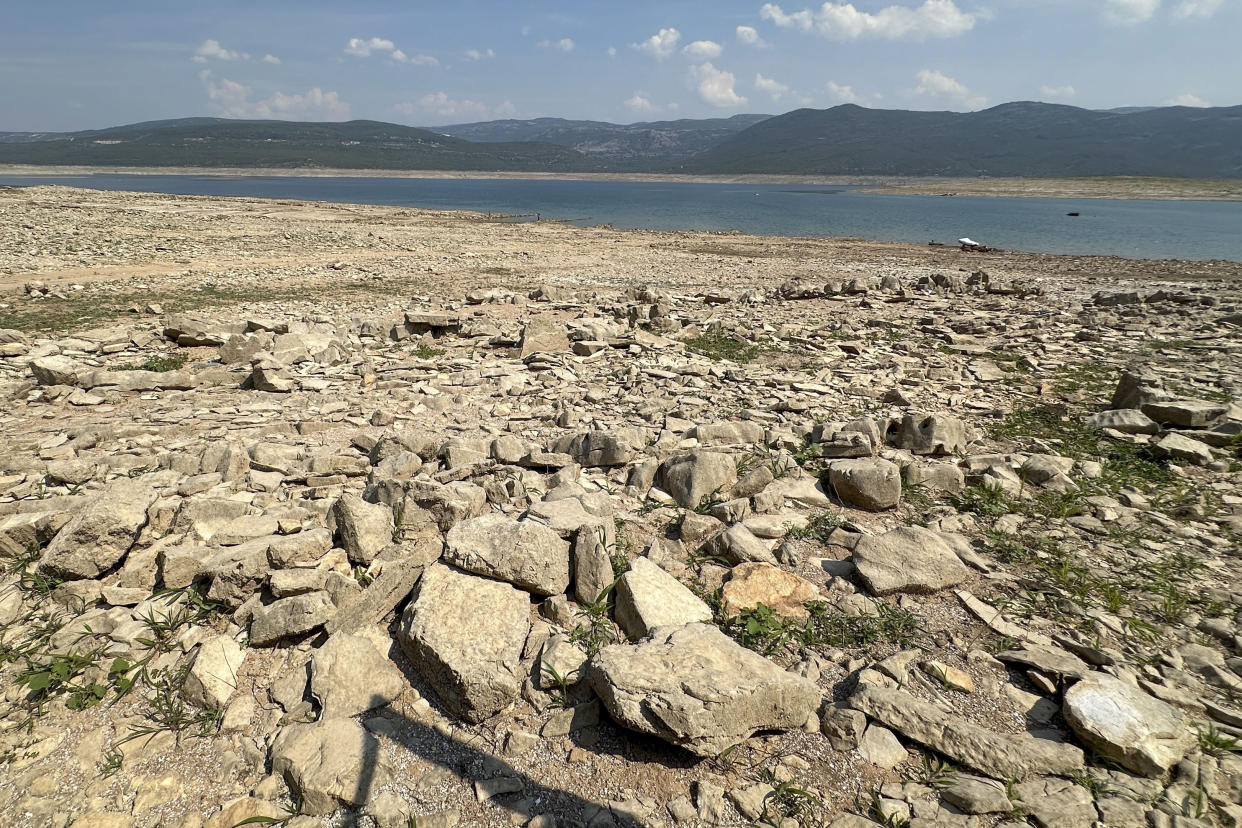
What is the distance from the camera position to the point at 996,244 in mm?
40781

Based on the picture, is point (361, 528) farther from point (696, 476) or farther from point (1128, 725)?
point (1128, 725)

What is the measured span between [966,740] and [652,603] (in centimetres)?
175

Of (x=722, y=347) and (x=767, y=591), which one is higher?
(x=722, y=347)

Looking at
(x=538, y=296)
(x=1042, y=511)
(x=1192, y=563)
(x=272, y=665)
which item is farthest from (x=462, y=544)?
(x=538, y=296)

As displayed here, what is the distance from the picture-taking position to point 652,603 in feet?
12.4

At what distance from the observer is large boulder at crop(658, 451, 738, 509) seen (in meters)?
5.27

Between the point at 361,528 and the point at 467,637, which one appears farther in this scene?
the point at 361,528

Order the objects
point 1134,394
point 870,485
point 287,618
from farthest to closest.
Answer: point 1134,394
point 870,485
point 287,618

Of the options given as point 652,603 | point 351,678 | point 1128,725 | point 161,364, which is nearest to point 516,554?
point 652,603

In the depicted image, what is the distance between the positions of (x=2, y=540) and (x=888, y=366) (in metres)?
10.9

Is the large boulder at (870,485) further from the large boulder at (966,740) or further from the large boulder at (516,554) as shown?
the large boulder at (516,554)

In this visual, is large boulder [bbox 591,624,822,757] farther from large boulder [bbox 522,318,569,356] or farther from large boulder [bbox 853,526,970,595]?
large boulder [bbox 522,318,569,356]

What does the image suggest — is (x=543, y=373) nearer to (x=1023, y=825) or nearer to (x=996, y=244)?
(x=1023, y=825)

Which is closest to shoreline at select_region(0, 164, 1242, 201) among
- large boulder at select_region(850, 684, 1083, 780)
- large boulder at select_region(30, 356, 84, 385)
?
large boulder at select_region(850, 684, 1083, 780)
